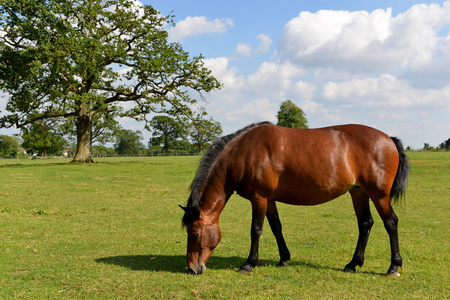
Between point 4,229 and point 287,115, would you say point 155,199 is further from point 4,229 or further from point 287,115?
point 287,115

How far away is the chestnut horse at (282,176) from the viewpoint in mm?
6020

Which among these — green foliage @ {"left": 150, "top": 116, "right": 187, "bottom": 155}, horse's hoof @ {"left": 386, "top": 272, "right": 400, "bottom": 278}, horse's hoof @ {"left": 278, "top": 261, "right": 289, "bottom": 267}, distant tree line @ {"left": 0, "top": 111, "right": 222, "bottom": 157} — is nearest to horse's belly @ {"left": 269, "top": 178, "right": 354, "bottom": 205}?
horse's hoof @ {"left": 278, "top": 261, "right": 289, "bottom": 267}

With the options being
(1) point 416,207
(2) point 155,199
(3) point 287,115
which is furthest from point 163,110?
(3) point 287,115

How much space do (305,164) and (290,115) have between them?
3045 inches

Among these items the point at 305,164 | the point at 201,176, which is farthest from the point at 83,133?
the point at 305,164

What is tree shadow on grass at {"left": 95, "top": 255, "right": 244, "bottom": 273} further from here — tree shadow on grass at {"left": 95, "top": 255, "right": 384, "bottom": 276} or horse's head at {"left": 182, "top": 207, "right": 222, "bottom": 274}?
horse's head at {"left": 182, "top": 207, "right": 222, "bottom": 274}

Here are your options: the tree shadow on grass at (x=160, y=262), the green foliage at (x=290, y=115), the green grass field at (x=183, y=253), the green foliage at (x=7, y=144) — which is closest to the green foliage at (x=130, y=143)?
the green foliage at (x=7, y=144)

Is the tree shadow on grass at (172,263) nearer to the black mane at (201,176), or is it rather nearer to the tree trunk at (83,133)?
the black mane at (201,176)

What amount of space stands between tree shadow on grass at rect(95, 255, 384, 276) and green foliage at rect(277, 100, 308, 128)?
75546 millimetres

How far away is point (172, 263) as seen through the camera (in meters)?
6.74

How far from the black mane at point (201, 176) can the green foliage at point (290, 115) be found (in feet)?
249

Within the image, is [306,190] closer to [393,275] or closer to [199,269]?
[393,275]

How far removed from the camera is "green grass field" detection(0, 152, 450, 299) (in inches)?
206

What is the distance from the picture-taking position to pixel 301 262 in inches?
269
